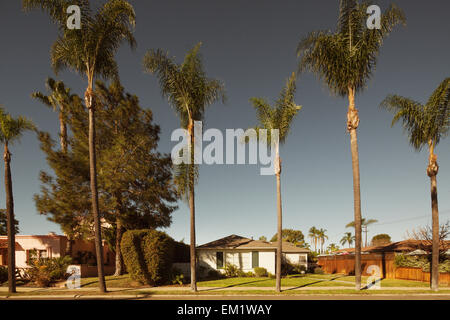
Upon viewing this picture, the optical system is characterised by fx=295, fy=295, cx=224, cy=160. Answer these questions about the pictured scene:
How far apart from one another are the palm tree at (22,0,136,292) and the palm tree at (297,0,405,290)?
37.6 feet

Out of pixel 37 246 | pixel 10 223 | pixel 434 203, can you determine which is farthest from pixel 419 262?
pixel 37 246

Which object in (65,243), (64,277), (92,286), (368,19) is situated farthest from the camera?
(65,243)

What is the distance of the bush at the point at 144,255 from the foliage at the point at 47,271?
5.87 meters

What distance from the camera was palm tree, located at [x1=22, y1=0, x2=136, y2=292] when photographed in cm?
1650

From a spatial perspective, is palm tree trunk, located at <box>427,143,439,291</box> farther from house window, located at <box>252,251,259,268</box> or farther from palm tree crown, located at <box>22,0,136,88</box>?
palm tree crown, located at <box>22,0,136,88</box>

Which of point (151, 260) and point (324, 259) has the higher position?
point (151, 260)

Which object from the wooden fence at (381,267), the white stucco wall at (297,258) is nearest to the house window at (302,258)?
the white stucco wall at (297,258)

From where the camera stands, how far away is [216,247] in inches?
1035

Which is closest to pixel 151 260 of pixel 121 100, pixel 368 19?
pixel 121 100

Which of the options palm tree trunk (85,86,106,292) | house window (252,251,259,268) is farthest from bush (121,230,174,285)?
house window (252,251,259,268)

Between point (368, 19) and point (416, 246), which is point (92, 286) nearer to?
point (368, 19)
